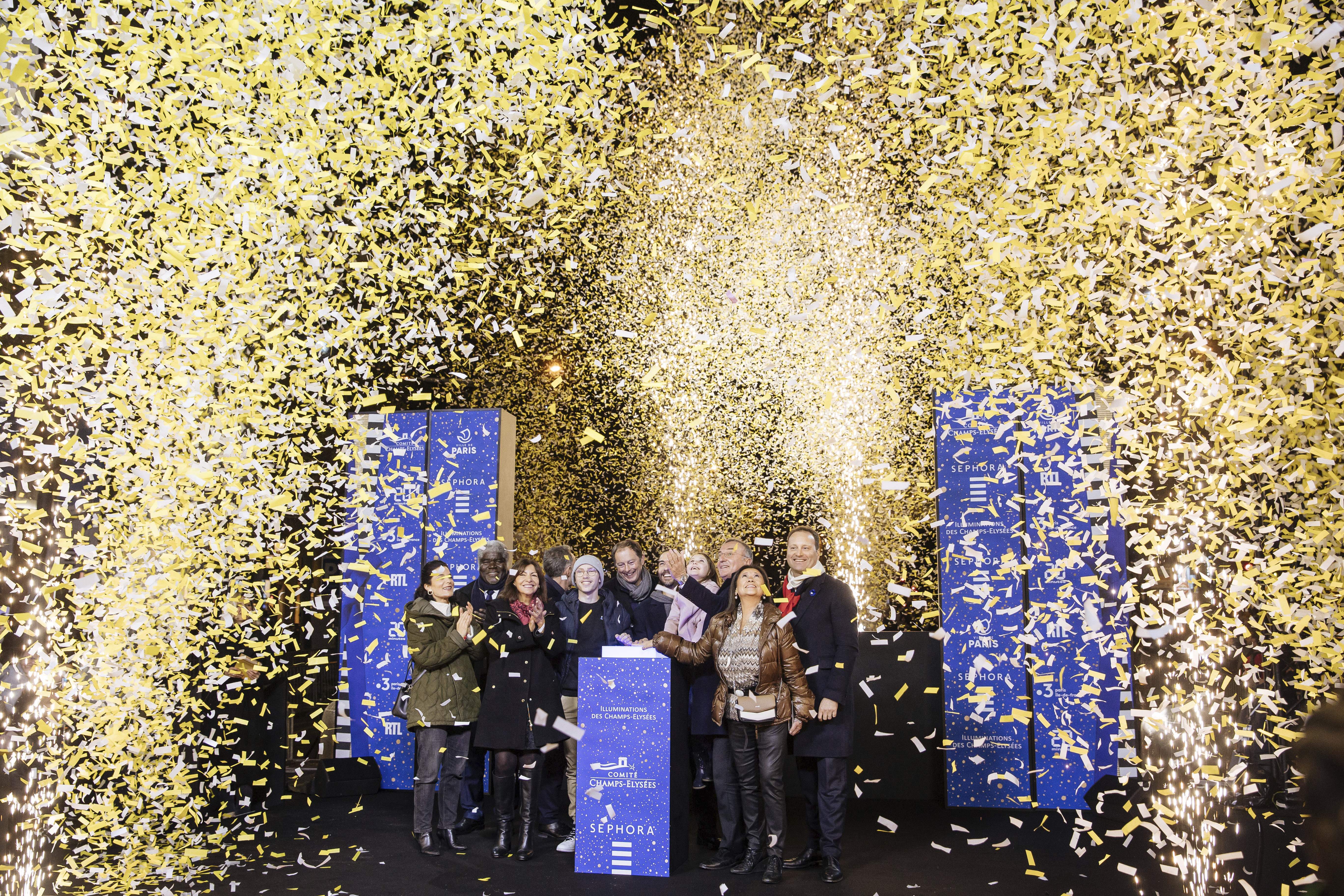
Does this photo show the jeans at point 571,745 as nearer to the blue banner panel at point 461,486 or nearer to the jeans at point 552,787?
the jeans at point 552,787

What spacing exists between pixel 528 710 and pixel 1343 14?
18.4 ft

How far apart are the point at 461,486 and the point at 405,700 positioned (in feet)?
6.48

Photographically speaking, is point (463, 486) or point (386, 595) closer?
point (386, 595)

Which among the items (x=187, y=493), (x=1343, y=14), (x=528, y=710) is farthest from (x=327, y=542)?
(x=1343, y=14)

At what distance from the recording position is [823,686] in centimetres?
517

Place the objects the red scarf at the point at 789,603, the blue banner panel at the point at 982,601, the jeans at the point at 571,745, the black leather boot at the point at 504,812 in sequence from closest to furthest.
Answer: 1. the red scarf at the point at 789,603
2. the black leather boot at the point at 504,812
3. the jeans at the point at 571,745
4. the blue banner panel at the point at 982,601

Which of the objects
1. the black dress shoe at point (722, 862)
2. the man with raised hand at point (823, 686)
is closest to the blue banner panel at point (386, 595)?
the black dress shoe at point (722, 862)

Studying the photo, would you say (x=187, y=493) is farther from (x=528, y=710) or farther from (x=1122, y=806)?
(x=1122, y=806)

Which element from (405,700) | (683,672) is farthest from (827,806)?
(405,700)

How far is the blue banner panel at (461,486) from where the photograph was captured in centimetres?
751

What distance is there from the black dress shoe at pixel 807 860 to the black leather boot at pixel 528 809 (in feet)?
5.00

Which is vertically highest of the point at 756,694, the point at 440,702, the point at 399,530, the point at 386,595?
the point at 399,530

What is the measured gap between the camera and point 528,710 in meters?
5.49

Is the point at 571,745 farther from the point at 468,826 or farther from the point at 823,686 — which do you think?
the point at 823,686
